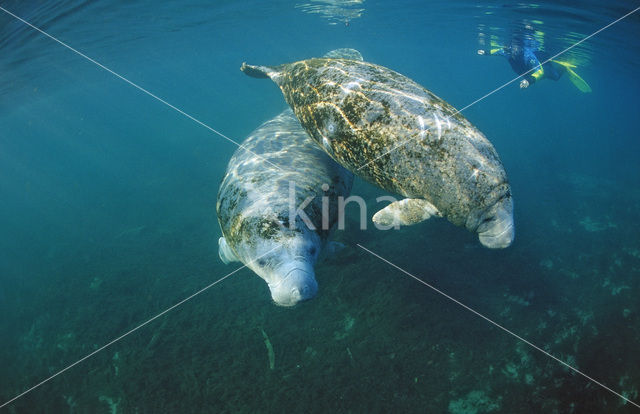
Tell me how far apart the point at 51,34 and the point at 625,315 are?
2098cm

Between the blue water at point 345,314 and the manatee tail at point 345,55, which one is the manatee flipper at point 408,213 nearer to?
the blue water at point 345,314

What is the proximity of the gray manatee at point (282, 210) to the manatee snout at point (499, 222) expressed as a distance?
185cm

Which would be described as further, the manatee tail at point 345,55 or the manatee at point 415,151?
the manatee tail at point 345,55

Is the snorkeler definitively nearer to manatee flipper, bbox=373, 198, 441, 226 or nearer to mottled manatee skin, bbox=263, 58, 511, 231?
mottled manatee skin, bbox=263, 58, 511, 231

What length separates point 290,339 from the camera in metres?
4.43

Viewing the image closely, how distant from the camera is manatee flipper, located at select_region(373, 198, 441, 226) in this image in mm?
3008

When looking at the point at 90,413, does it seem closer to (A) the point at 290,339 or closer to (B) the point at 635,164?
(A) the point at 290,339

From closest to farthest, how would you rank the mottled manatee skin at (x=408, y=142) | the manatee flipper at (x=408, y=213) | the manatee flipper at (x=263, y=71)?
the mottled manatee skin at (x=408, y=142), the manatee flipper at (x=408, y=213), the manatee flipper at (x=263, y=71)

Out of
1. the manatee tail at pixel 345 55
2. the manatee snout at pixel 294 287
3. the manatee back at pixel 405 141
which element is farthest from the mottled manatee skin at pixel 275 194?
the manatee tail at pixel 345 55

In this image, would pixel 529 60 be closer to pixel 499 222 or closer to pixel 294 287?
pixel 499 222

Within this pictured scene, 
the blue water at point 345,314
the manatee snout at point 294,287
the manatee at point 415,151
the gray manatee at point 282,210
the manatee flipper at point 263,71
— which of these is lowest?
the blue water at point 345,314

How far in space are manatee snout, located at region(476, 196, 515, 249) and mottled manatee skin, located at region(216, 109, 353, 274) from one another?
1855mm

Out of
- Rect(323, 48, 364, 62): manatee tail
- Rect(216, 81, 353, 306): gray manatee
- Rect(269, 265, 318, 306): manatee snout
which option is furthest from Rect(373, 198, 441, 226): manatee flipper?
Rect(323, 48, 364, 62): manatee tail

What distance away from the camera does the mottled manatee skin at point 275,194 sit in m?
3.22
